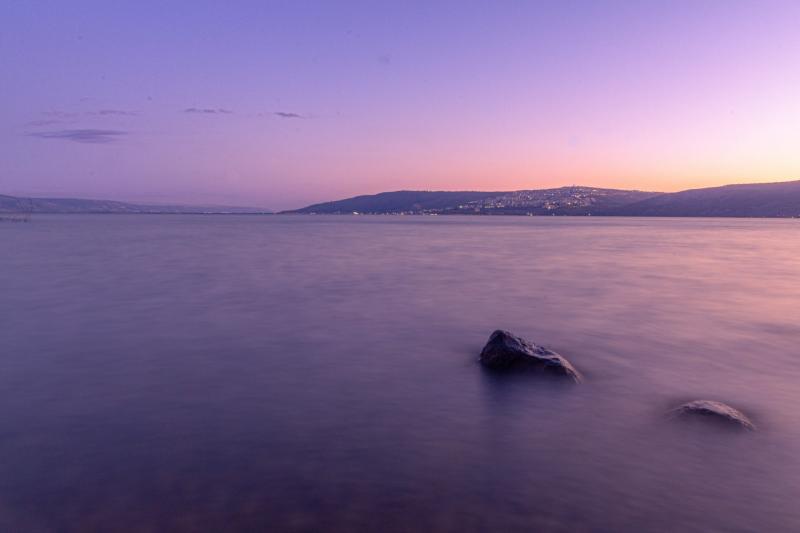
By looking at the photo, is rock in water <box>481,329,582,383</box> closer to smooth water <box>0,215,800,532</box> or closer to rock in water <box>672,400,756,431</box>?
smooth water <box>0,215,800,532</box>

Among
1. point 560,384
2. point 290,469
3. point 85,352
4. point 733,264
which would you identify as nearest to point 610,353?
point 560,384

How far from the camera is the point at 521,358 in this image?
1192cm

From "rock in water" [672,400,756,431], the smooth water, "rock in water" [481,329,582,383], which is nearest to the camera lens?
the smooth water

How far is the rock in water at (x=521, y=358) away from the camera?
11.8 meters

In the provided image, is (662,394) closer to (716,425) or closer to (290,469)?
(716,425)

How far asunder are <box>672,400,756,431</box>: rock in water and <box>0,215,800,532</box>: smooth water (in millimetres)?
394

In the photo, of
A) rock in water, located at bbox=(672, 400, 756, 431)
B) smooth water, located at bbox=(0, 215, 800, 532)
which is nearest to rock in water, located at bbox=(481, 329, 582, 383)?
smooth water, located at bbox=(0, 215, 800, 532)

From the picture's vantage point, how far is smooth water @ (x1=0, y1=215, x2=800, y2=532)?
6.59 meters

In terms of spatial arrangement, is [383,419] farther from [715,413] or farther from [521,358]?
[715,413]

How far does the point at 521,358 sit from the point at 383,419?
3850 mm

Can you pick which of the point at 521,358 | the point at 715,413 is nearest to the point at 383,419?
the point at 521,358

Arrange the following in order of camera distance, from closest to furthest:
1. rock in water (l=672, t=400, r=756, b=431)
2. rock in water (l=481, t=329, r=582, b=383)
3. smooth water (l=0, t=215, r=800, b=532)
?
smooth water (l=0, t=215, r=800, b=532) → rock in water (l=672, t=400, r=756, b=431) → rock in water (l=481, t=329, r=582, b=383)

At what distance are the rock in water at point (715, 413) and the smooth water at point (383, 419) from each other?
394 mm

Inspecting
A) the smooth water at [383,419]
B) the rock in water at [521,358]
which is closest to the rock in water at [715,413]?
the smooth water at [383,419]
